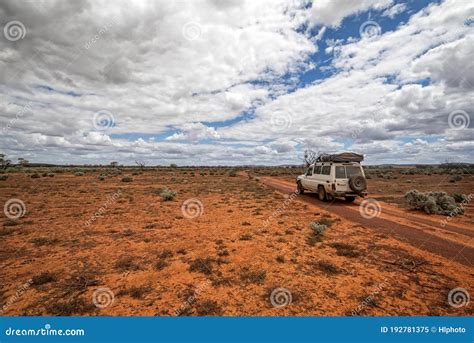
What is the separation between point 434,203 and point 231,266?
11.6m

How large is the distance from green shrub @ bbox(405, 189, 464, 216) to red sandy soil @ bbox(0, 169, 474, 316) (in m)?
1.72

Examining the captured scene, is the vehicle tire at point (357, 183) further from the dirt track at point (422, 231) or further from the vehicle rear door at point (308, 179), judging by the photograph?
the vehicle rear door at point (308, 179)

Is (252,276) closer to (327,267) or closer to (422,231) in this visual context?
(327,267)

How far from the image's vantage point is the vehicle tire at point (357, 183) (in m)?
13.4

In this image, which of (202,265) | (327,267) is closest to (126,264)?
(202,265)

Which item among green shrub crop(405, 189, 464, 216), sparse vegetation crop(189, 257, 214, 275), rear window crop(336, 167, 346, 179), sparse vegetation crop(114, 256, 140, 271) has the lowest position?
sparse vegetation crop(114, 256, 140, 271)

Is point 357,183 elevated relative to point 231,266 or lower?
elevated

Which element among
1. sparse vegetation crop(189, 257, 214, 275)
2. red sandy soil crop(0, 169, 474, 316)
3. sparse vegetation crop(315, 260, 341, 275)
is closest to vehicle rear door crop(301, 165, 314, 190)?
red sandy soil crop(0, 169, 474, 316)

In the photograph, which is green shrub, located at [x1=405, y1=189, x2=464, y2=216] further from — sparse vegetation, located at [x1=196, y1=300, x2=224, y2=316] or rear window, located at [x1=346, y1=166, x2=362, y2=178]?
sparse vegetation, located at [x1=196, y1=300, x2=224, y2=316]

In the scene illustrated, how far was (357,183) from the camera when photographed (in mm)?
13500

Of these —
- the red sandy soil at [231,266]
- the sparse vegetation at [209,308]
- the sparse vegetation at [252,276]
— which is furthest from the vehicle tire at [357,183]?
the sparse vegetation at [209,308]

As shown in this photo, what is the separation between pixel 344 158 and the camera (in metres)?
14.0

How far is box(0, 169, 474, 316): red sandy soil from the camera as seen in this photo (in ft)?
14.6

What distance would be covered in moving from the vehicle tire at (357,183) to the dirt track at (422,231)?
1.15m
